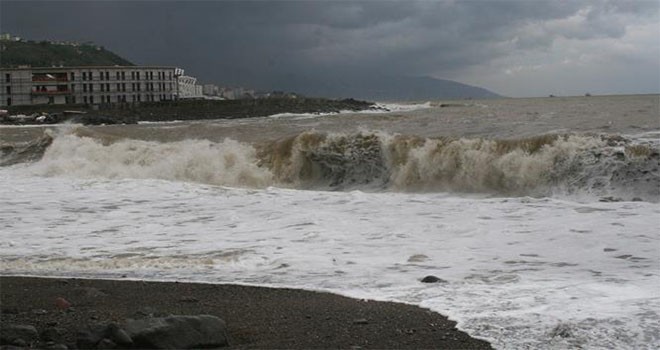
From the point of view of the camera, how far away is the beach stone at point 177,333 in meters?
5.03

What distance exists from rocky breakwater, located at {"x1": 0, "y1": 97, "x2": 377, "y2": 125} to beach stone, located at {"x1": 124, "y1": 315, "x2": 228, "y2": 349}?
77.9 meters

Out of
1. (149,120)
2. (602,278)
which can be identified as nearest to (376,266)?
(602,278)

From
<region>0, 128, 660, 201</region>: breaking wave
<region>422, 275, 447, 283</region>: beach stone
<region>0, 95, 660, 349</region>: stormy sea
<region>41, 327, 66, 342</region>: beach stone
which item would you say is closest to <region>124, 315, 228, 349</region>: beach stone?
<region>41, 327, 66, 342</region>: beach stone

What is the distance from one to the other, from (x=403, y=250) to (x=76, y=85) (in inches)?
4951

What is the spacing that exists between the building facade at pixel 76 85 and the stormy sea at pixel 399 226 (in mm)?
106890

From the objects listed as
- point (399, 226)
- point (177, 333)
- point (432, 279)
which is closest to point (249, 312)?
point (177, 333)

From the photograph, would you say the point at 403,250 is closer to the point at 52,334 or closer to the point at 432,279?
the point at 432,279

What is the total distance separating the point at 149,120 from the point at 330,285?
279 ft

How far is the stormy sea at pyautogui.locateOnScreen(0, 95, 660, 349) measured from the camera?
22.0 feet

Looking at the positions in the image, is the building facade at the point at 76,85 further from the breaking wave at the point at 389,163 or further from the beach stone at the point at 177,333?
the beach stone at the point at 177,333

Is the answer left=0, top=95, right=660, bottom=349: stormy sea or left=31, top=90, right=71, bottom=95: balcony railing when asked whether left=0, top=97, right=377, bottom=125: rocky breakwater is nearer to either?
left=31, top=90, right=71, bottom=95: balcony railing

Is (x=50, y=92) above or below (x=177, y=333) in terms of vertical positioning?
above

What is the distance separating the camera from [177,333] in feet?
16.9

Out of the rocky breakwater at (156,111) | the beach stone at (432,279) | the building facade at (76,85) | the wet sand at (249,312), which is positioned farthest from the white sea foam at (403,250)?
the building facade at (76,85)
